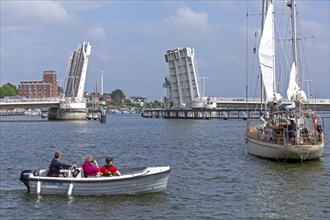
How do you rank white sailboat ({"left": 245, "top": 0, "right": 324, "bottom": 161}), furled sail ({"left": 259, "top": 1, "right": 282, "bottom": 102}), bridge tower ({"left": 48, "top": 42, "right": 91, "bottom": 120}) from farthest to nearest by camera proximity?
1. bridge tower ({"left": 48, "top": 42, "right": 91, "bottom": 120})
2. furled sail ({"left": 259, "top": 1, "right": 282, "bottom": 102})
3. white sailboat ({"left": 245, "top": 0, "right": 324, "bottom": 161})

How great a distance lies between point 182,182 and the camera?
26422 mm

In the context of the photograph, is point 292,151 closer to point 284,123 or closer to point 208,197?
point 284,123

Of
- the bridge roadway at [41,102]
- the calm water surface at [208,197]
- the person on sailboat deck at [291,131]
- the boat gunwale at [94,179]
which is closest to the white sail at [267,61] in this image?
the calm water surface at [208,197]

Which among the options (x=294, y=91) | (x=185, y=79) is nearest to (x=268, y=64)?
(x=294, y=91)

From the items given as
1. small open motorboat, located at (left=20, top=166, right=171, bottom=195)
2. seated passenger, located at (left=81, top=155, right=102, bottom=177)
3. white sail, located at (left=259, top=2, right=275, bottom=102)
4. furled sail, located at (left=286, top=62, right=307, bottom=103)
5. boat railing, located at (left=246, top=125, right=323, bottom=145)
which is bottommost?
small open motorboat, located at (left=20, top=166, right=171, bottom=195)

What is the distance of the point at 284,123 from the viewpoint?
3353 centimetres

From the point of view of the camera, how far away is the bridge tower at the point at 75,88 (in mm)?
118125

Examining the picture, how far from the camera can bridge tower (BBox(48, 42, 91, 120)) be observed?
118 meters

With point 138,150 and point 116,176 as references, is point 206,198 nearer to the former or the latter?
point 116,176

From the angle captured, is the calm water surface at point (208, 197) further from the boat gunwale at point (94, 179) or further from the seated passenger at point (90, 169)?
the seated passenger at point (90, 169)

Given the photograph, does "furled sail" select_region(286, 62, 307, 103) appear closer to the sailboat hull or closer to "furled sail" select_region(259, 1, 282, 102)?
"furled sail" select_region(259, 1, 282, 102)

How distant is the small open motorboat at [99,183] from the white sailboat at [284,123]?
12123mm

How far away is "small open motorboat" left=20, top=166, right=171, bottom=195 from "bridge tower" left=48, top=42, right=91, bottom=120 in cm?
9644

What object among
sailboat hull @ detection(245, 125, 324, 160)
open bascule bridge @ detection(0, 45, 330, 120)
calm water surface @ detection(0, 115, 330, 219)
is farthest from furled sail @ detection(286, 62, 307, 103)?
open bascule bridge @ detection(0, 45, 330, 120)
